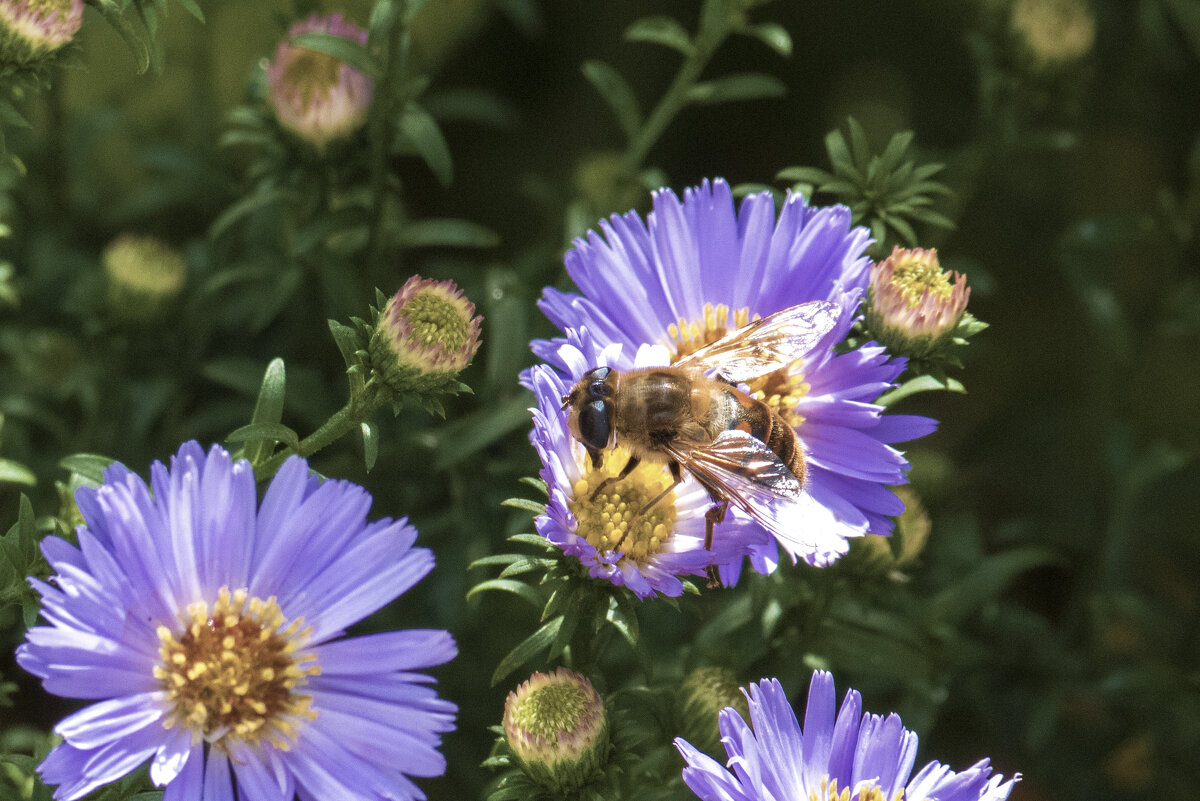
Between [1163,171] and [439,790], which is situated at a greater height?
[1163,171]

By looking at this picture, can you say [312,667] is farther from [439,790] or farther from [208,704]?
[439,790]

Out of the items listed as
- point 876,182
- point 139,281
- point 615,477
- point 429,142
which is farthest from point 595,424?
point 139,281

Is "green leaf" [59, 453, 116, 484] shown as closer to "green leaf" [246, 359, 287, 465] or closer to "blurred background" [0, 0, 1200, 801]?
"blurred background" [0, 0, 1200, 801]

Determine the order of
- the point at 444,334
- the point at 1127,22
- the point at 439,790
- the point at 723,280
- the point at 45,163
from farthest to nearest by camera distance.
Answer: the point at 1127,22, the point at 45,163, the point at 439,790, the point at 723,280, the point at 444,334

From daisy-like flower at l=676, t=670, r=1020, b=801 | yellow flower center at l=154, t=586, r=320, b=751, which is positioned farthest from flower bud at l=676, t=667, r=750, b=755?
yellow flower center at l=154, t=586, r=320, b=751

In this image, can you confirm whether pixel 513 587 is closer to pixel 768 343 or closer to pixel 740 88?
pixel 768 343

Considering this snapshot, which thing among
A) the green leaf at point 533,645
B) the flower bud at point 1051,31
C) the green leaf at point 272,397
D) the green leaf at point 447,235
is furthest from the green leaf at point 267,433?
the flower bud at point 1051,31

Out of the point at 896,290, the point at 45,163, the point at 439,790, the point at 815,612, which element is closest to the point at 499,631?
the point at 439,790
